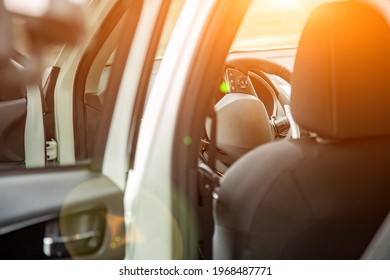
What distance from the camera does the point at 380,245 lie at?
1.18 metres

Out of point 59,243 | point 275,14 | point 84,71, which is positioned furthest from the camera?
point 275,14

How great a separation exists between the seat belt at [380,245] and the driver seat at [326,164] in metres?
0.05

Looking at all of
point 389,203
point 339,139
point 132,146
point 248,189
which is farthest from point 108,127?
point 389,203

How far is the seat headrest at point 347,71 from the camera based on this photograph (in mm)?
1157

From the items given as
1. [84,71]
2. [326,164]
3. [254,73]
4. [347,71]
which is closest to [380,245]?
[326,164]

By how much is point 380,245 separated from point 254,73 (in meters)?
1.36

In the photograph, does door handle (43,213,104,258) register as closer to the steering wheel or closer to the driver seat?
the driver seat

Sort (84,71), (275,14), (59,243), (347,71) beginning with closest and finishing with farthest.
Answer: (59,243) < (347,71) < (84,71) < (275,14)

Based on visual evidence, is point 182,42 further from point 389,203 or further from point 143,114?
point 389,203

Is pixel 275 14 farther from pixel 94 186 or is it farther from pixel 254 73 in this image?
pixel 94 186

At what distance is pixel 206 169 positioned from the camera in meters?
1.22

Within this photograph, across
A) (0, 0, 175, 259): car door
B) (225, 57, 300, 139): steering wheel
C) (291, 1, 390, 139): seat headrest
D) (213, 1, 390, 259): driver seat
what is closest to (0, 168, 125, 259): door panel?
(0, 0, 175, 259): car door

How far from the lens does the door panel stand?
Result: 105cm
